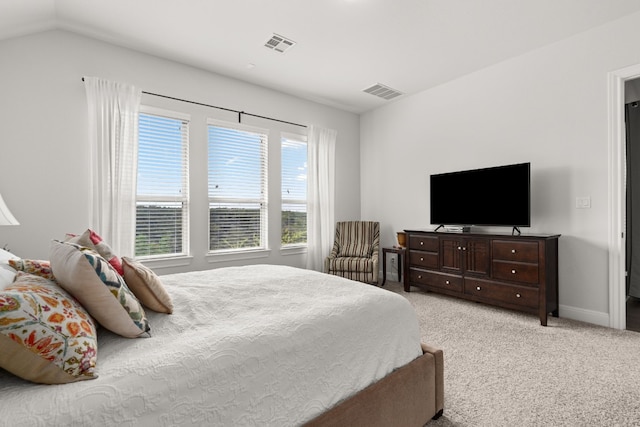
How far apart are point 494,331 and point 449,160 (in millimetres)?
2310

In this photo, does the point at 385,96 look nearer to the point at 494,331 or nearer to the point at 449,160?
the point at 449,160

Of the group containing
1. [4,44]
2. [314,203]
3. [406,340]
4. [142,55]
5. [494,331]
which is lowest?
[494,331]

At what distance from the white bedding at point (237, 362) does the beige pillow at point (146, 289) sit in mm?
55

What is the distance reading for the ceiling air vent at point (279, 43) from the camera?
323cm

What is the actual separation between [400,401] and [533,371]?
4.35 feet

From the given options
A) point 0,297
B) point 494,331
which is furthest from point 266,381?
point 494,331

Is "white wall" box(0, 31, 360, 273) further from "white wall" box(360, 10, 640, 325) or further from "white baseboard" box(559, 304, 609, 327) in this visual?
"white baseboard" box(559, 304, 609, 327)

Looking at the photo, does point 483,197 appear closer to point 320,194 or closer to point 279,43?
point 320,194

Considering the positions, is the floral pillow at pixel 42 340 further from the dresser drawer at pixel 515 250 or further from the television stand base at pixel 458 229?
the television stand base at pixel 458 229

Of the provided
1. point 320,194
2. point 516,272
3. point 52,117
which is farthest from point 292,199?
point 516,272

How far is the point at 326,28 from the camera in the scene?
3.06 metres

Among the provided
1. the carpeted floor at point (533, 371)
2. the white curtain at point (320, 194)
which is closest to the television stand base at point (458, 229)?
the carpeted floor at point (533, 371)

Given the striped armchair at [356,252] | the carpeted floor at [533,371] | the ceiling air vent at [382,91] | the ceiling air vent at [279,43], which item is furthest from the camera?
the ceiling air vent at [382,91]

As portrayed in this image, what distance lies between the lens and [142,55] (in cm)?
345
